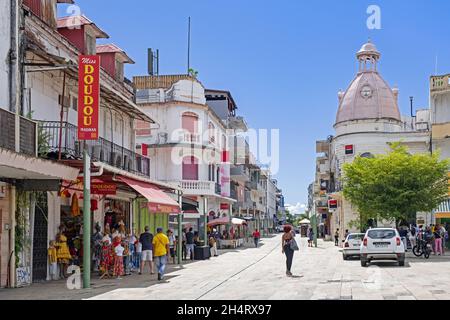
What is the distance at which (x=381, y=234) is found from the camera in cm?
2688

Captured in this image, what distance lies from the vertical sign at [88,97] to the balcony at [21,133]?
149 cm

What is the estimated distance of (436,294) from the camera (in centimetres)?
1620

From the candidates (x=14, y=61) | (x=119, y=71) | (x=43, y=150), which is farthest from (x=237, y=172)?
(x=14, y=61)

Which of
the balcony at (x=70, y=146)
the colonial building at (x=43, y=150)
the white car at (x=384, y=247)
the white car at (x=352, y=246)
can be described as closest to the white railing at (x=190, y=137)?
the white car at (x=352, y=246)

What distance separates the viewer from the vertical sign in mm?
19672

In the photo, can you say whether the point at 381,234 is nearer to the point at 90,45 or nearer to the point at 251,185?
the point at 90,45

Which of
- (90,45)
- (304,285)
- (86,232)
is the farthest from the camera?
(90,45)

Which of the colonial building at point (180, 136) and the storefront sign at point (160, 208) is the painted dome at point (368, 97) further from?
the storefront sign at point (160, 208)

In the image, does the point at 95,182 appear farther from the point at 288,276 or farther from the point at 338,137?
the point at 338,137

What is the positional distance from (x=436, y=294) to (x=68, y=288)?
9.83m

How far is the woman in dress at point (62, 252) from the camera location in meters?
22.2

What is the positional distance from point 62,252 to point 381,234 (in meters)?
12.4

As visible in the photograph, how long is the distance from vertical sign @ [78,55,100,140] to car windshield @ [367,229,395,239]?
12.5 m
